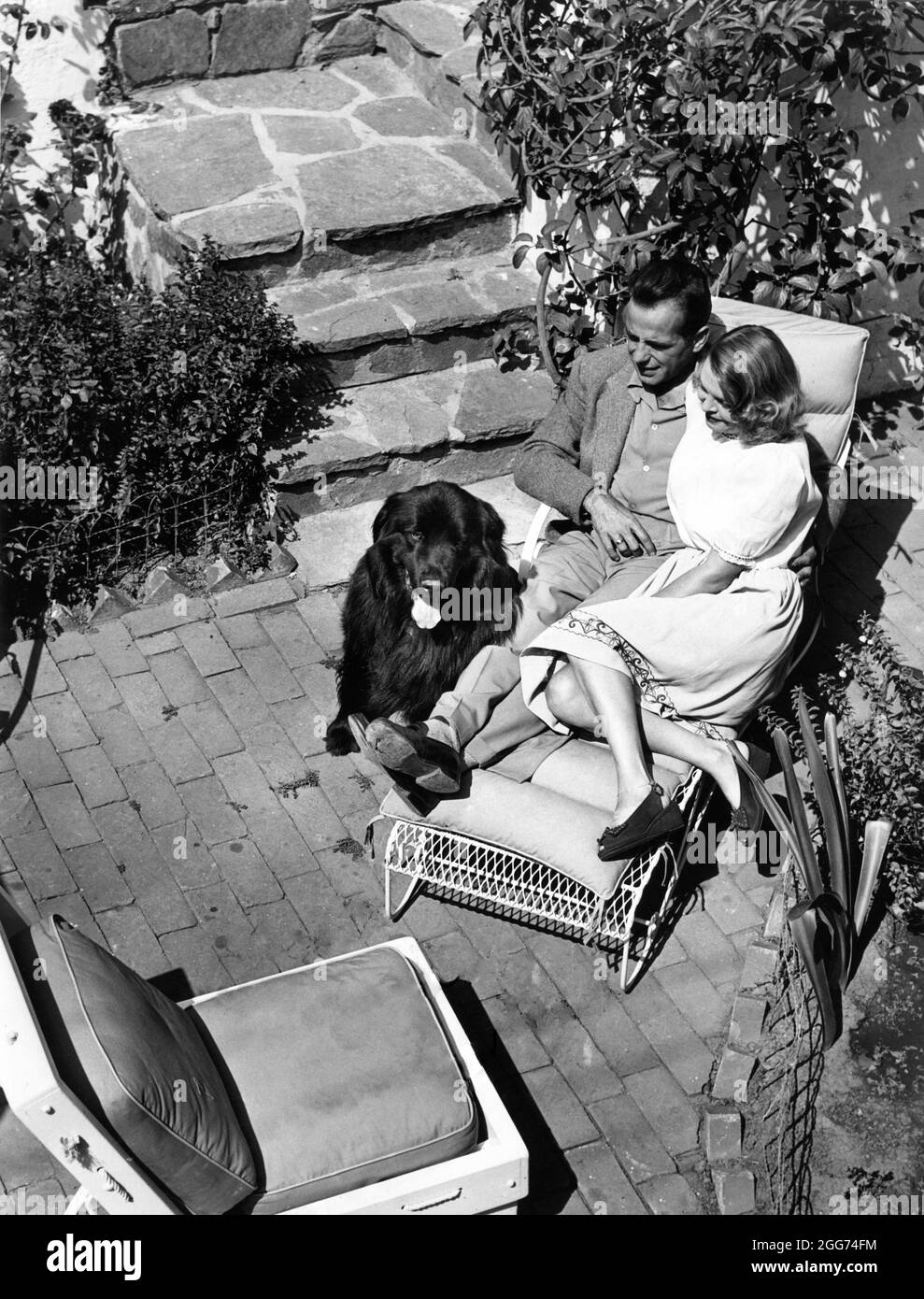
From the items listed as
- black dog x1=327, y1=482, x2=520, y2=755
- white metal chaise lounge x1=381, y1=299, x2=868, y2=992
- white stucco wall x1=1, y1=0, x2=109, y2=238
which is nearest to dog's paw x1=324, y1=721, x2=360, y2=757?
black dog x1=327, y1=482, x2=520, y2=755

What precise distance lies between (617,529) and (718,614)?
0.52 meters

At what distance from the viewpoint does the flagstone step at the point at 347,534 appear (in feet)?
15.7

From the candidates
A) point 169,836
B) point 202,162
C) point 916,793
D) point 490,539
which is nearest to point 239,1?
point 202,162

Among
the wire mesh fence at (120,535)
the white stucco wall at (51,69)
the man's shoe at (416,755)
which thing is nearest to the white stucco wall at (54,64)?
the white stucco wall at (51,69)

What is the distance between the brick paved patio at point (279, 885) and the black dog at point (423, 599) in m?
0.38

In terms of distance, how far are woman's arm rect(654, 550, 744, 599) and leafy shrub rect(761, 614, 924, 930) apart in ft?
1.17

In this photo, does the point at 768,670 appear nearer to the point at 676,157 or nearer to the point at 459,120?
the point at 676,157

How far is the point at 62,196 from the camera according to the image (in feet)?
18.2

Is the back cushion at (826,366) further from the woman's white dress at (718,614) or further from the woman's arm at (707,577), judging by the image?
the woman's arm at (707,577)

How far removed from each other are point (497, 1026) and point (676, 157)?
9.22ft

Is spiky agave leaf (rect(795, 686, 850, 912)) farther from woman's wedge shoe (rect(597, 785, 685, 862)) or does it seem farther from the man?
the man

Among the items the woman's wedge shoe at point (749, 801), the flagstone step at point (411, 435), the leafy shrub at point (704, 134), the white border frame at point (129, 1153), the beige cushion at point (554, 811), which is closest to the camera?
the white border frame at point (129, 1153)

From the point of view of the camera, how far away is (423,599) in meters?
3.80

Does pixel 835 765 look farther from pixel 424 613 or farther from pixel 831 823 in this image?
pixel 424 613
